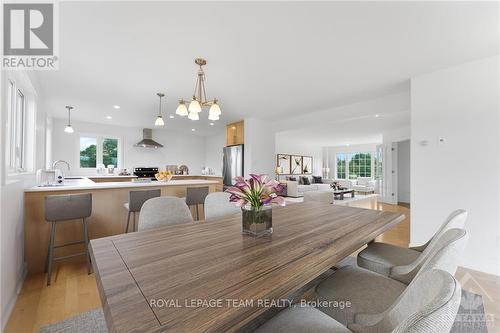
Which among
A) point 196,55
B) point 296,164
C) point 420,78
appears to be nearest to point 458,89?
point 420,78

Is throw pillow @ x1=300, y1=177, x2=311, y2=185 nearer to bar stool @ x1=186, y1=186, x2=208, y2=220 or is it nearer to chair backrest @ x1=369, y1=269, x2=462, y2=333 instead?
bar stool @ x1=186, y1=186, x2=208, y2=220

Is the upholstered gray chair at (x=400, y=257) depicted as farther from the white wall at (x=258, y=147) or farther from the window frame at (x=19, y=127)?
the white wall at (x=258, y=147)

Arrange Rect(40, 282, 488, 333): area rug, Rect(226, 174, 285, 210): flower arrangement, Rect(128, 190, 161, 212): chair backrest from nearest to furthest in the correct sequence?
1. Rect(226, 174, 285, 210): flower arrangement
2. Rect(40, 282, 488, 333): area rug
3. Rect(128, 190, 161, 212): chair backrest

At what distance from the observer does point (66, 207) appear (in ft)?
7.28

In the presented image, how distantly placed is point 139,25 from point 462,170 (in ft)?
12.6

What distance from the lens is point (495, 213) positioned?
240 centimetres

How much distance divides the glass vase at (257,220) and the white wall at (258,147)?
406 centimetres

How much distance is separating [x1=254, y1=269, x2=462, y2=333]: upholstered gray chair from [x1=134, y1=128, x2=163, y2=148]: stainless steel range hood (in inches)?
252

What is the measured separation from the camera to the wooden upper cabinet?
5.59 m

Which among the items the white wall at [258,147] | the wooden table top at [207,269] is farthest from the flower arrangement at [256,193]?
the white wall at [258,147]

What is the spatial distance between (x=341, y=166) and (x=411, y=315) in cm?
1247

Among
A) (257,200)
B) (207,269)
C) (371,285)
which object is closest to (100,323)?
(207,269)

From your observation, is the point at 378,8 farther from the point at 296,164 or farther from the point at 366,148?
the point at 366,148

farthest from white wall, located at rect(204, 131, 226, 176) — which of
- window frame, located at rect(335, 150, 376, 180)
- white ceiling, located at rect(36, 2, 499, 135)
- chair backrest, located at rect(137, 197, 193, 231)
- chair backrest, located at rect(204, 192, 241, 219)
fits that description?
window frame, located at rect(335, 150, 376, 180)
